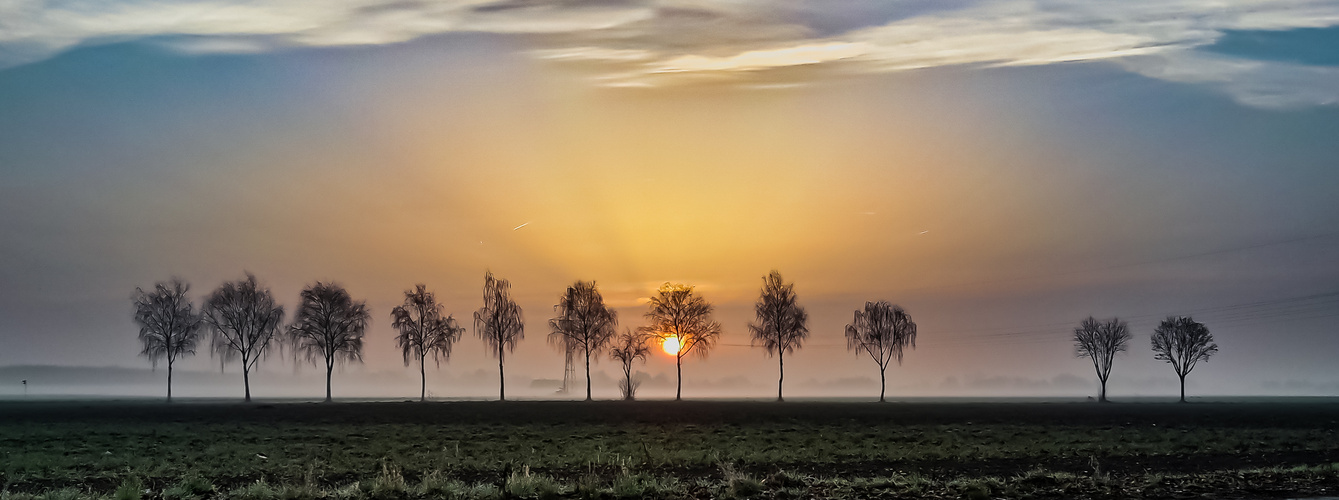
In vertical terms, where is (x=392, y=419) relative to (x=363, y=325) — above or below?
below

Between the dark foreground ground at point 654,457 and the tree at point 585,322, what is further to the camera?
the tree at point 585,322

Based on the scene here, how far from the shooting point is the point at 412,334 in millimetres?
93375

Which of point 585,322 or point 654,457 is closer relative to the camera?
point 654,457

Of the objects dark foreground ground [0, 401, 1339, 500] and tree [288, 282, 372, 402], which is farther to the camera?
tree [288, 282, 372, 402]

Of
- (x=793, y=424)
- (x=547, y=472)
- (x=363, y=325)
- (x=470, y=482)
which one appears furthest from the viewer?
(x=363, y=325)

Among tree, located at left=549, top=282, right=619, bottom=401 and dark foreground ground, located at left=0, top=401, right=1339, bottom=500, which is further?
tree, located at left=549, top=282, right=619, bottom=401

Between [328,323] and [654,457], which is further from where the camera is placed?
[328,323]

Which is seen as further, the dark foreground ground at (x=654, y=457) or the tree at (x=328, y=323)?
the tree at (x=328, y=323)

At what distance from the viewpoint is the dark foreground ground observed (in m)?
20.9

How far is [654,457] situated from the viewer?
101 feet

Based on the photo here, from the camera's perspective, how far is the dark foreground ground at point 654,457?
20922 millimetres

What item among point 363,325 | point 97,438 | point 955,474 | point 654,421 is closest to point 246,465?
point 97,438

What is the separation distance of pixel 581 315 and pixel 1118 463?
7035cm

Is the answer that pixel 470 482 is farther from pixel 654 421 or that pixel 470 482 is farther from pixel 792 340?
pixel 792 340
